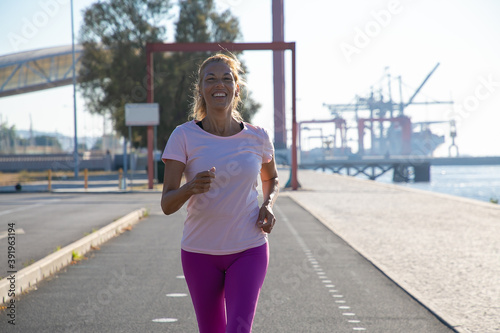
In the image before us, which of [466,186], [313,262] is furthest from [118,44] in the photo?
[466,186]

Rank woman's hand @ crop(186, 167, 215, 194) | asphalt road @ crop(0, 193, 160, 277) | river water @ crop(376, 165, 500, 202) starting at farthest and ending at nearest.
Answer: river water @ crop(376, 165, 500, 202), asphalt road @ crop(0, 193, 160, 277), woman's hand @ crop(186, 167, 215, 194)

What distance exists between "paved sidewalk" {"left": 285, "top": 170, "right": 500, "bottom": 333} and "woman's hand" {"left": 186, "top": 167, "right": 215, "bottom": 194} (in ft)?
11.1

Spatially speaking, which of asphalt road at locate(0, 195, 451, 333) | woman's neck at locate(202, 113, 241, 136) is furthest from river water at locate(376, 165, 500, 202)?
woman's neck at locate(202, 113, 241, 136)

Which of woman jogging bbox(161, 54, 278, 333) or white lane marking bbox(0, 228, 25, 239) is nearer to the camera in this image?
woman jogging bbox(161, 54, 278, 333)

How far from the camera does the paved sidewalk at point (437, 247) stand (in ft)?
21.8

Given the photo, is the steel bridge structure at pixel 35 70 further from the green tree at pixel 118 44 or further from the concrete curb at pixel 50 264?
the concrete curb at pixel 50 264

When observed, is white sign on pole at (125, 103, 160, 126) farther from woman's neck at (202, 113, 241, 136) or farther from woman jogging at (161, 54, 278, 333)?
woman jogging at (161, 54, 278, 333)

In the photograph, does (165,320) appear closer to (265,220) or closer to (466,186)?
(265,220)

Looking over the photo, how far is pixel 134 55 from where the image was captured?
49.6 meters

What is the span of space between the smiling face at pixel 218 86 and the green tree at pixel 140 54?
45.0 m

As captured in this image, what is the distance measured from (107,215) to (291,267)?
8.94 metres

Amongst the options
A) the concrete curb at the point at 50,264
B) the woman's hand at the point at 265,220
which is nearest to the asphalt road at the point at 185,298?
the concrete curb at the point at 50,264

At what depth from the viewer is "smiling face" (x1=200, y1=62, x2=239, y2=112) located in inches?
137

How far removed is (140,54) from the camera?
164ft
